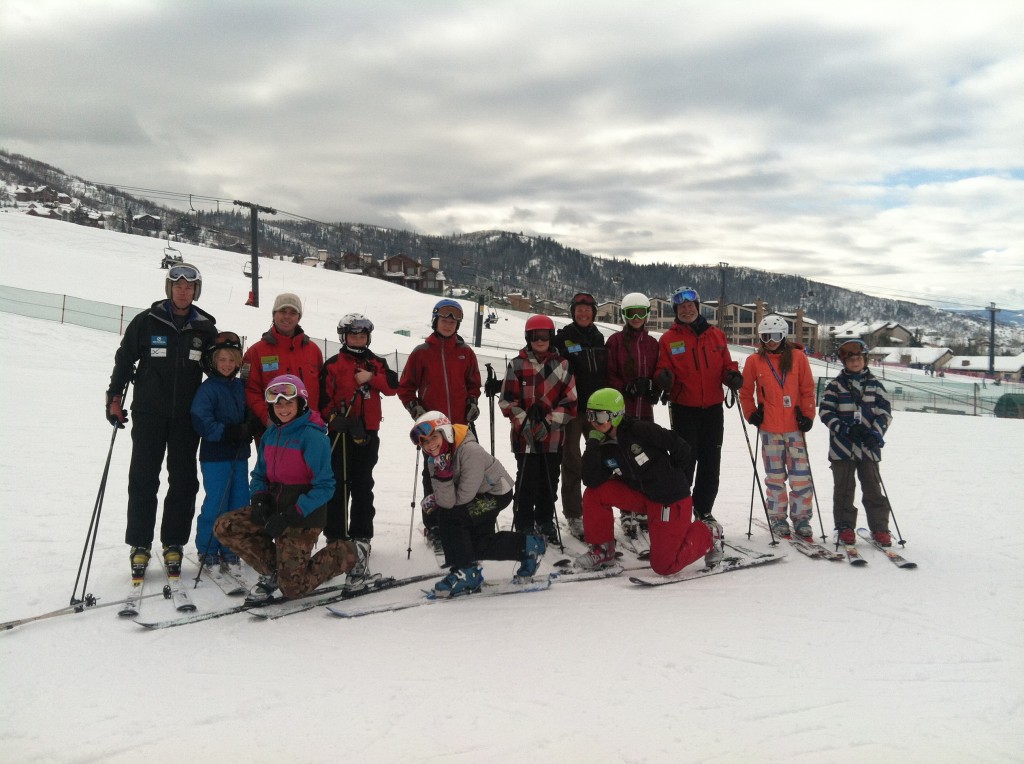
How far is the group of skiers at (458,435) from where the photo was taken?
4156mm

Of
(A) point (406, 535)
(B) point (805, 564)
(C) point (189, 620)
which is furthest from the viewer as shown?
(A) point (406, 535)

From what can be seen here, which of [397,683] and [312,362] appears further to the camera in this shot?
[312,362]

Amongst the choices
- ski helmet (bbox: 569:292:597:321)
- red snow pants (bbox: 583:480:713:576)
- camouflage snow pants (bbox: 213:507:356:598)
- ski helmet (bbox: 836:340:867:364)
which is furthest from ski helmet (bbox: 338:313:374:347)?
ski helmet (bbox: 836:340:867:364)

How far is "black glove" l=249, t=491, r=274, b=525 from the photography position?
13.0 ft

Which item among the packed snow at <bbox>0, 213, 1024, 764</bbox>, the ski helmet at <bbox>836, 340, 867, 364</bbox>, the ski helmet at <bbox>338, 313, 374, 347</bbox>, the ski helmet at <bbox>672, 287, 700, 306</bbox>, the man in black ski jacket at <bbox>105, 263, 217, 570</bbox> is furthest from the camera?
the ski helmet at <bbox>672, 287, 700, 306</bbox>

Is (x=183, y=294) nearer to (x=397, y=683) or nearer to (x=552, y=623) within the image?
(x=397, y=683)

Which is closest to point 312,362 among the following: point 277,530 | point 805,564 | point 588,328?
point 277,530

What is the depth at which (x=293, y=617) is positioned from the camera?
3865mm

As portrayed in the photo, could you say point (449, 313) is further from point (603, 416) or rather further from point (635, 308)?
point (635, 308)

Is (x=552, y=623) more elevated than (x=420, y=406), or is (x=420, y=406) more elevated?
(x=420, y=406)

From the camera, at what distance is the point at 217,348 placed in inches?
175

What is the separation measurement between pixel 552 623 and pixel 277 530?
1.75 meters

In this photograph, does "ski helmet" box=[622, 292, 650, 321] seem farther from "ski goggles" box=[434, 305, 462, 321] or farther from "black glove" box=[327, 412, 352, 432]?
"black glove" box=[327, 412, 352, 432]

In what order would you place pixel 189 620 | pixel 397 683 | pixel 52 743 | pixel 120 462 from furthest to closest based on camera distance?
pixel 120 462
pixel 189 620
pixel 397 683
pixel 52 743
